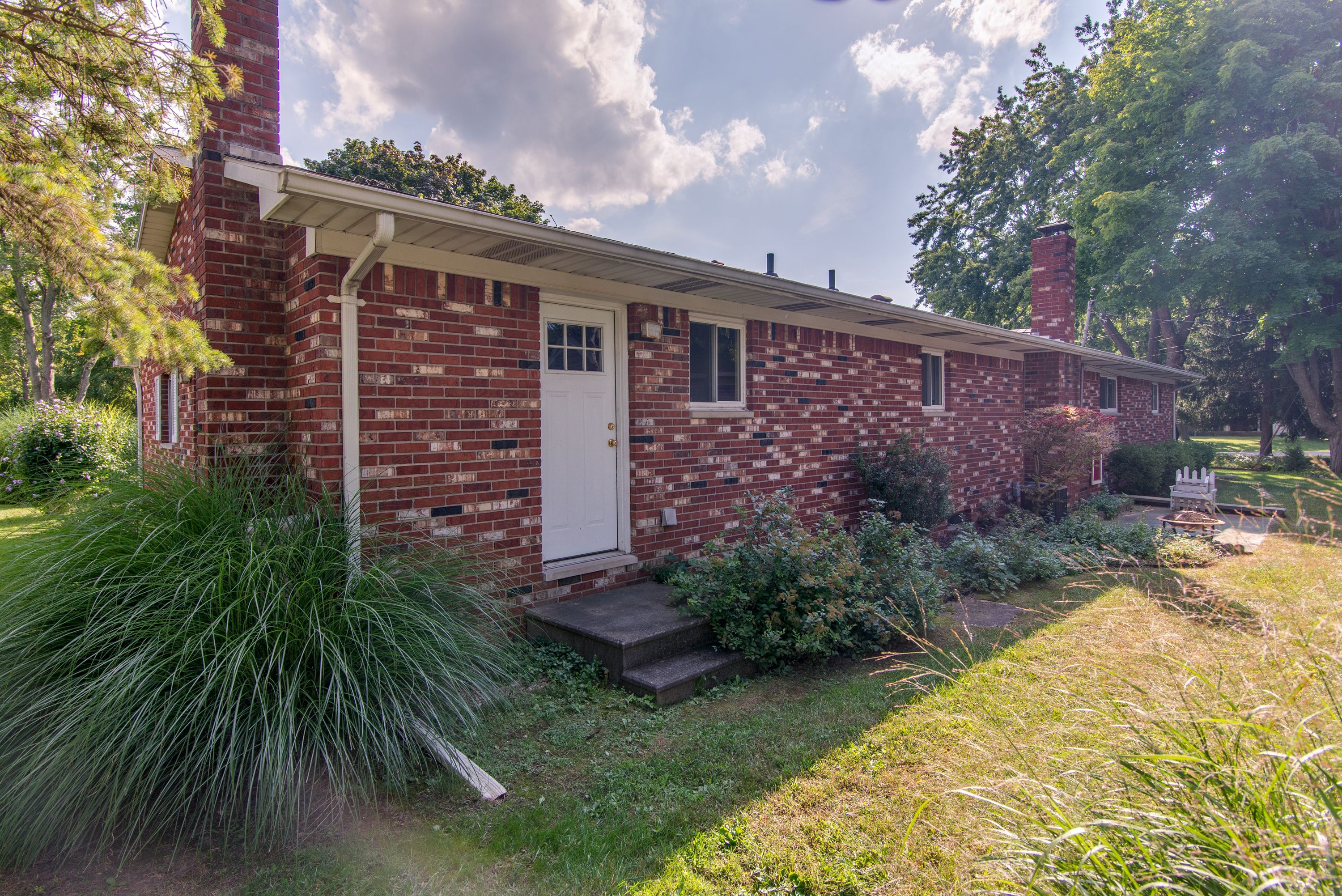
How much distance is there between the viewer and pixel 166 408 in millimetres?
6352

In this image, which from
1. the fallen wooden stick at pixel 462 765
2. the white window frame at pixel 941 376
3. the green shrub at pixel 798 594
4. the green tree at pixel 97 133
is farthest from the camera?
the white window frame at pixel 941 376

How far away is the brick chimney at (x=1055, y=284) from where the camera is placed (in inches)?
537

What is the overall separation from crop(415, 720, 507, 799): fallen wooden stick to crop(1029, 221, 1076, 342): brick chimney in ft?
46.4

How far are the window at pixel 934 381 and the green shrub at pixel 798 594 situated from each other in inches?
202

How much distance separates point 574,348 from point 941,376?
683 centimetres

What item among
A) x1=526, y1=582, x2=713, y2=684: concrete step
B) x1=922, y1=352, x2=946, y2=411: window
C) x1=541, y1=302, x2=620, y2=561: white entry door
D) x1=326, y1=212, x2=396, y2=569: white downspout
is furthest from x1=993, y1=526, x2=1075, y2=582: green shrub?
x1=326, y1=212, x2=396, y2=569: white downspout

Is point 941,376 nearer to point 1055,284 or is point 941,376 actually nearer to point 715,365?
point 715,365

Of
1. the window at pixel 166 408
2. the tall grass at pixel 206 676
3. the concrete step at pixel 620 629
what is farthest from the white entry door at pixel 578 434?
the window at pixel 166 408

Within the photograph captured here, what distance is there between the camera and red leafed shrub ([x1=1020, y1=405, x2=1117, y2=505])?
10.3m

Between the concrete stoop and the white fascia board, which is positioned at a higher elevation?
the white fascia board

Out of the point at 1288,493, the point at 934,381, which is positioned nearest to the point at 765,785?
the point at 934,381

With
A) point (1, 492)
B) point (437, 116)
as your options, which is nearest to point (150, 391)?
point (1, 492)

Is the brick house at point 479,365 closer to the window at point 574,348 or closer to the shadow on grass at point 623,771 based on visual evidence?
the window at point 574,348

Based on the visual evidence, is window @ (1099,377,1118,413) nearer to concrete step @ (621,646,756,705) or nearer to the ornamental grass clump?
concrete step @ (621,646,756,705)
